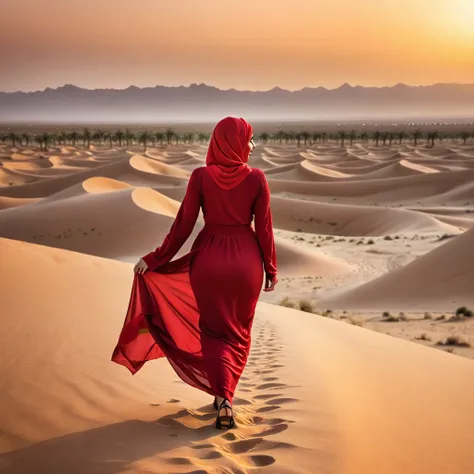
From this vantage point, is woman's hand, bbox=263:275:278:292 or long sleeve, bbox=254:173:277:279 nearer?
long sleeve, bbox=254:173:277:279

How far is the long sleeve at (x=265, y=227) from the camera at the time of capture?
14.0ft

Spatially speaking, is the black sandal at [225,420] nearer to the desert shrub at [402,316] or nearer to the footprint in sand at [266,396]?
the footprint in sand at [266,396]

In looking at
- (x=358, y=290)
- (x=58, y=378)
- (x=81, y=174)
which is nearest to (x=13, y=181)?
(x=81, y=174)

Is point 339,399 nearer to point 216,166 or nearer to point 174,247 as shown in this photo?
point 174,247

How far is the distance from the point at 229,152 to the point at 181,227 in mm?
653

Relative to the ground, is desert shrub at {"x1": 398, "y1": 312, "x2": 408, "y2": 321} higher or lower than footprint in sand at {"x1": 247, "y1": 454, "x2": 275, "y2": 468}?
lower

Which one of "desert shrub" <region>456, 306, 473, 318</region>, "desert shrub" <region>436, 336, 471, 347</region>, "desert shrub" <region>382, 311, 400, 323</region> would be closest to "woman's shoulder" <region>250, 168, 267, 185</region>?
"desert shrub" <region>436, 336, 471, 347</region>

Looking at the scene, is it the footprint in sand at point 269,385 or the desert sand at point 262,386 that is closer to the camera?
the desert sand at point 262,386

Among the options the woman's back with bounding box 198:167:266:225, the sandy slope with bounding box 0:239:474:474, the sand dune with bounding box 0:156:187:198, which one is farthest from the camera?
the sand dune with bounding box 0:156:187:198

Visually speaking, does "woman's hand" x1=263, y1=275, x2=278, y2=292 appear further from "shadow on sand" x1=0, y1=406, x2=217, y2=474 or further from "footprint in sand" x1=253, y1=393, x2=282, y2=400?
"shadow on sand" x1=0, y1=406, x2=217, y2=474

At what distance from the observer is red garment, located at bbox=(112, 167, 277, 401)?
409 cm

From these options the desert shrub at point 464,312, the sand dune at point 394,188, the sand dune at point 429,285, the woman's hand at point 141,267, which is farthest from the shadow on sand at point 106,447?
the sand dune at point 394,188

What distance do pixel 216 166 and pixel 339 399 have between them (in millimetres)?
1955

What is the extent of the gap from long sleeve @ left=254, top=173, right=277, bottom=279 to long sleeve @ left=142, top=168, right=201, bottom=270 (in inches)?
17.3
